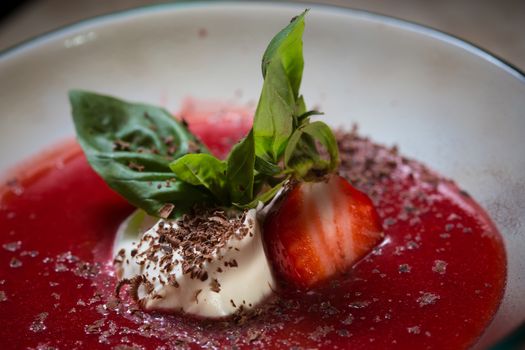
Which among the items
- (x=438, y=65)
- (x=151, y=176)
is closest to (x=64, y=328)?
(x=151, y=176)

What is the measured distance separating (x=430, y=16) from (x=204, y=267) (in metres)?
1.92

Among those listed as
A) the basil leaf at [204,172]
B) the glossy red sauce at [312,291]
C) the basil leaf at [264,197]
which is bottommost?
the glossy red sauce at [312,291]

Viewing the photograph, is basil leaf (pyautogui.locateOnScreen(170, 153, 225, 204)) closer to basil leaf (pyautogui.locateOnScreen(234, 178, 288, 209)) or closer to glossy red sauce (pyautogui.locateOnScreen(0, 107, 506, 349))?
basil leaf (pyautogui.locateOnScreen(234, 178, 288, 209))

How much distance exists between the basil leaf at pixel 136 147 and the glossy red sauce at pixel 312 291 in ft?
0.59

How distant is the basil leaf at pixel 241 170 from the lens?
142 centimetres

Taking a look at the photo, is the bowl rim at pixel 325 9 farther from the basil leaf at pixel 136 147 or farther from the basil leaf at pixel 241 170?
the basil leaf at pixel 241 170

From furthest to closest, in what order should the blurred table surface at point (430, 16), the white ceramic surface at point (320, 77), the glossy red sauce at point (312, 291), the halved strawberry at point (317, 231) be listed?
the blurred table surface at point (430, 16)
the white ceramic surface at point (320, 77)
the halved strawberry at point (317, 231)
the glossy red sauce at point (312, 291)

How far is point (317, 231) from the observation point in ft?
5.08

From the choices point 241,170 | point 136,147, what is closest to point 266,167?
point 241,170

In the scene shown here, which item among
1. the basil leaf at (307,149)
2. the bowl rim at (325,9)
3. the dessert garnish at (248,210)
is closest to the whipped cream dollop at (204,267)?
the dessert garnish at (248,210)

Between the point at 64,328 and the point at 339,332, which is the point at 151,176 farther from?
the point at 339,332

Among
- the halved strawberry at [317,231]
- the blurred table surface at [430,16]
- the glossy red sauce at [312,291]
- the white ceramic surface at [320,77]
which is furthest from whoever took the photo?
the blurred table surface at [430,16]

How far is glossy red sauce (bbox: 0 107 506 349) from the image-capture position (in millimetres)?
1396

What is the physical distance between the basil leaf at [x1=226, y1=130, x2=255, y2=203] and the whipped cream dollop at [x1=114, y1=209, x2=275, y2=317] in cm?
4
